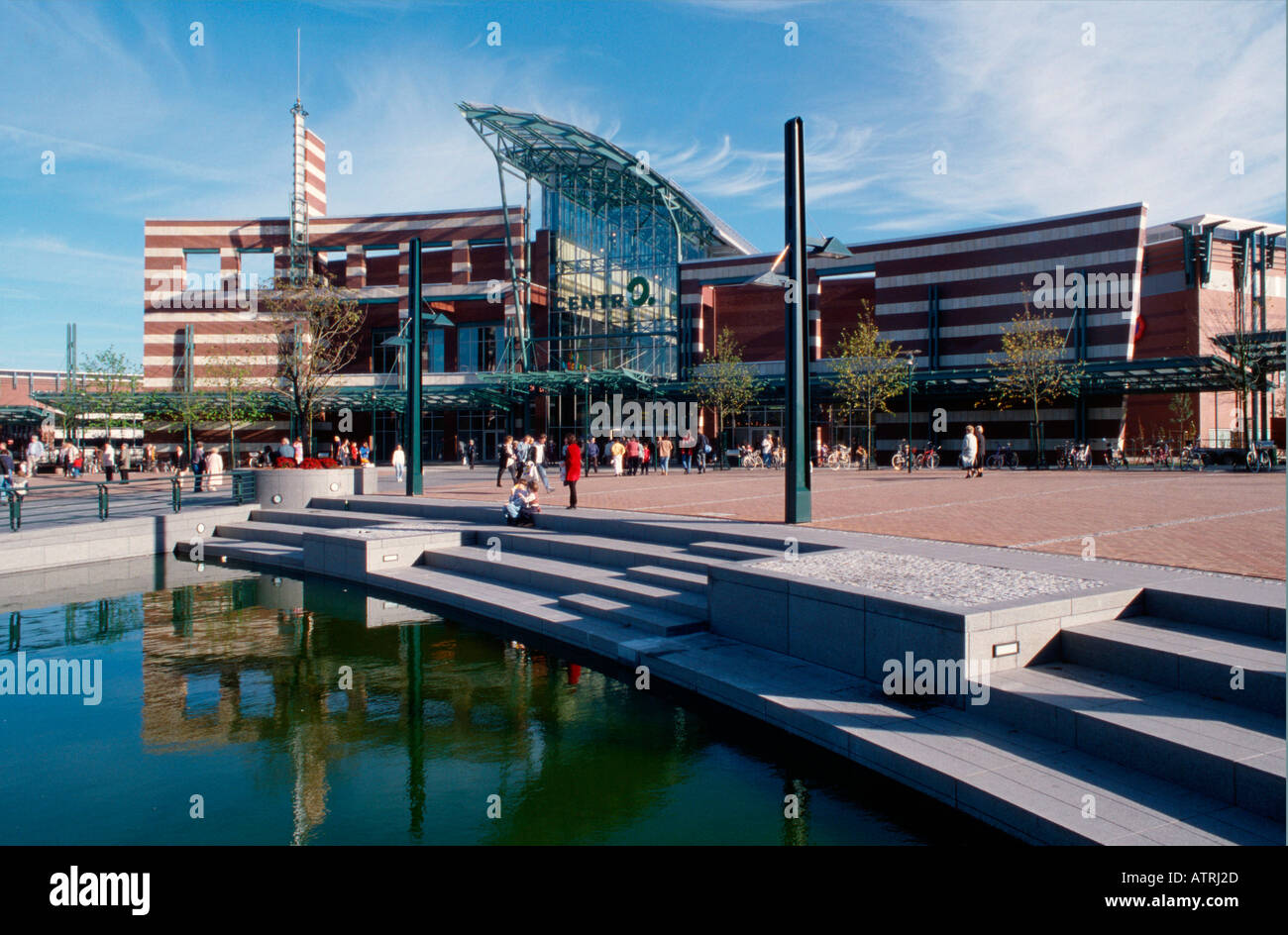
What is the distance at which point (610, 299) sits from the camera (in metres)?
50.0

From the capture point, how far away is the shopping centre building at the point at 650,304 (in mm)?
40438

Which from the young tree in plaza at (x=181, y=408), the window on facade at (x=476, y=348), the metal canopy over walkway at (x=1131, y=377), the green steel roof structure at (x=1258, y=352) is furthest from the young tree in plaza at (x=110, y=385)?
the green steel roof structure at (x=1258, y=352)

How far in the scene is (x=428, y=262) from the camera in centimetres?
5178

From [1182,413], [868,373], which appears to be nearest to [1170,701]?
[868,373]

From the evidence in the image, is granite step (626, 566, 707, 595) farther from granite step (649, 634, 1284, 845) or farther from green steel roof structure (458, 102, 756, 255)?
green steel roof structure (458, 102, 756, 255)

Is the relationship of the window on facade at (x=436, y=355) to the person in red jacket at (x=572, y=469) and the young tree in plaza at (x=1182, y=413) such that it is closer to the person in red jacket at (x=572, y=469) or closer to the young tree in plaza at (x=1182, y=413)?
the person in red jacket at (x=572, y=469)

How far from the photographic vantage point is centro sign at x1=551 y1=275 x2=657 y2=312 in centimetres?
4959

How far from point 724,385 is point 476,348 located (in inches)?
705

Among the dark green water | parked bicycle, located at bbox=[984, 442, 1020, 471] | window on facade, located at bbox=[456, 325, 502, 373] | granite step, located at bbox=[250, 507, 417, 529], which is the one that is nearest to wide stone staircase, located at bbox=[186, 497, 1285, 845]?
the dark green water

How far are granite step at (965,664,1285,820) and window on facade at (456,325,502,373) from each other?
47448 millimetres

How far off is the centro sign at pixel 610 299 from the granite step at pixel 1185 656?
147ft

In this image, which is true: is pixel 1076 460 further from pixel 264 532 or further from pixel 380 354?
pixel 380 354
